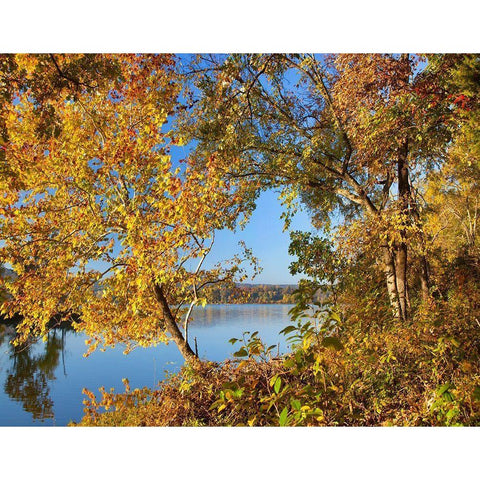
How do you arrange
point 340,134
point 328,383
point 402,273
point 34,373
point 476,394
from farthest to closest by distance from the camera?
point 402,273, point 340,134, point 34,373, point 328,383, point 476,394

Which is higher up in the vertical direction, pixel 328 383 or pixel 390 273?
pixel 390 273

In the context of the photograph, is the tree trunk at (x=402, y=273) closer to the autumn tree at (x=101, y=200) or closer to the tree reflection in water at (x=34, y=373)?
the autumn tree at (x=101, y=200)

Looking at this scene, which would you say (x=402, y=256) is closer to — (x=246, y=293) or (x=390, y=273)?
(x=390, y=273)

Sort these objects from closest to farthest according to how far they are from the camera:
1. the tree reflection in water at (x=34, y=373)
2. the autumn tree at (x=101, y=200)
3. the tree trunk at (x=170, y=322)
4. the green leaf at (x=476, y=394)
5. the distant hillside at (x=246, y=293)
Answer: the green leaf at (x=476, y=394)
the tree reflection in water at (x=34, y=373)
the autumn tree at (x=101, y=200)
the distant hillside at (x=246, y=293)
the tree trunk at (x=170, y=322)

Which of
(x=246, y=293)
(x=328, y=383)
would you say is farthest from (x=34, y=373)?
(x=328, y=383)

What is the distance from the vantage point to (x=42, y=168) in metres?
3.43

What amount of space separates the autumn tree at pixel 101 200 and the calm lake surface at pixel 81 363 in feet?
0.52

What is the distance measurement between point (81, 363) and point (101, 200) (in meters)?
1.49

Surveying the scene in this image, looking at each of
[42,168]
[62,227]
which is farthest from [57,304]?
[42,168]

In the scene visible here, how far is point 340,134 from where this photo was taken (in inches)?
153

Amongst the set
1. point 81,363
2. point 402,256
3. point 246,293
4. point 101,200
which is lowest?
point 81,363

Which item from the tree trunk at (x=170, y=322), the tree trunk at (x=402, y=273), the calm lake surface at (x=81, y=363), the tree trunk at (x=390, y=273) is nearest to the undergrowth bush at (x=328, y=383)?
the calm lake surface at (x=81, y=363)

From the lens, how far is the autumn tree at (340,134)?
3.25 metres
